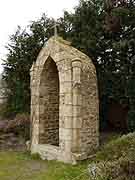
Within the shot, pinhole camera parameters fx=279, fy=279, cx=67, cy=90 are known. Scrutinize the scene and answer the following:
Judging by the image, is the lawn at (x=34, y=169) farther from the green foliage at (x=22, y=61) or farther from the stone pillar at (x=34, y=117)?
the green foliage at (x=22, y=61)

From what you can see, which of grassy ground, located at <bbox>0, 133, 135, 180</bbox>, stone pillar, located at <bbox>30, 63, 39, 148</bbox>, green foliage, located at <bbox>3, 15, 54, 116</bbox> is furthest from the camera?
green foliage, located at <bbox>3, 15, 54, 116</bbox>

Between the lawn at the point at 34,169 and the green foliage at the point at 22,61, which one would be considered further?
the green foliage at the point at 22,61

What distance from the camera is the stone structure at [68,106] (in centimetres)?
875

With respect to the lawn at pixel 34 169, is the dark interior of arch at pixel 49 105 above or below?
above

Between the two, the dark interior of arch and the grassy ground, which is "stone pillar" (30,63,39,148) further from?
the grassy ground

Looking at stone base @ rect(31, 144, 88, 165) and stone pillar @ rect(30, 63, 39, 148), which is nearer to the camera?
stone base @ rect(31, 144, 88, 165)

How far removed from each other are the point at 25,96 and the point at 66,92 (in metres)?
6.33

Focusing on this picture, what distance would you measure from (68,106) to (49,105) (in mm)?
2215

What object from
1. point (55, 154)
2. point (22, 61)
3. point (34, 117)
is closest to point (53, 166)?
point (55, 154)

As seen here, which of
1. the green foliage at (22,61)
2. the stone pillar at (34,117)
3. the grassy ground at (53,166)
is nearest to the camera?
the grassy ground at (53,166)

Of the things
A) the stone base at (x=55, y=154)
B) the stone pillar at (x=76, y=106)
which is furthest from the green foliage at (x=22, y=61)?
the stone pillar at (x=76, y=106)

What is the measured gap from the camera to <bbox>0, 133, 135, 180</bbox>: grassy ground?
254 inches

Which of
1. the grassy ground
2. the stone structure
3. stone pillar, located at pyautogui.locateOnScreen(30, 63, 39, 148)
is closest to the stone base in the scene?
the stone structure

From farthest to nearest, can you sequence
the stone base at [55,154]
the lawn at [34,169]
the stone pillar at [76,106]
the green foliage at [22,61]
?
the green foliage at [22,61]
the stone pillar at [76,106]
the stone base at [55,154]
the lawn at [34,169]
